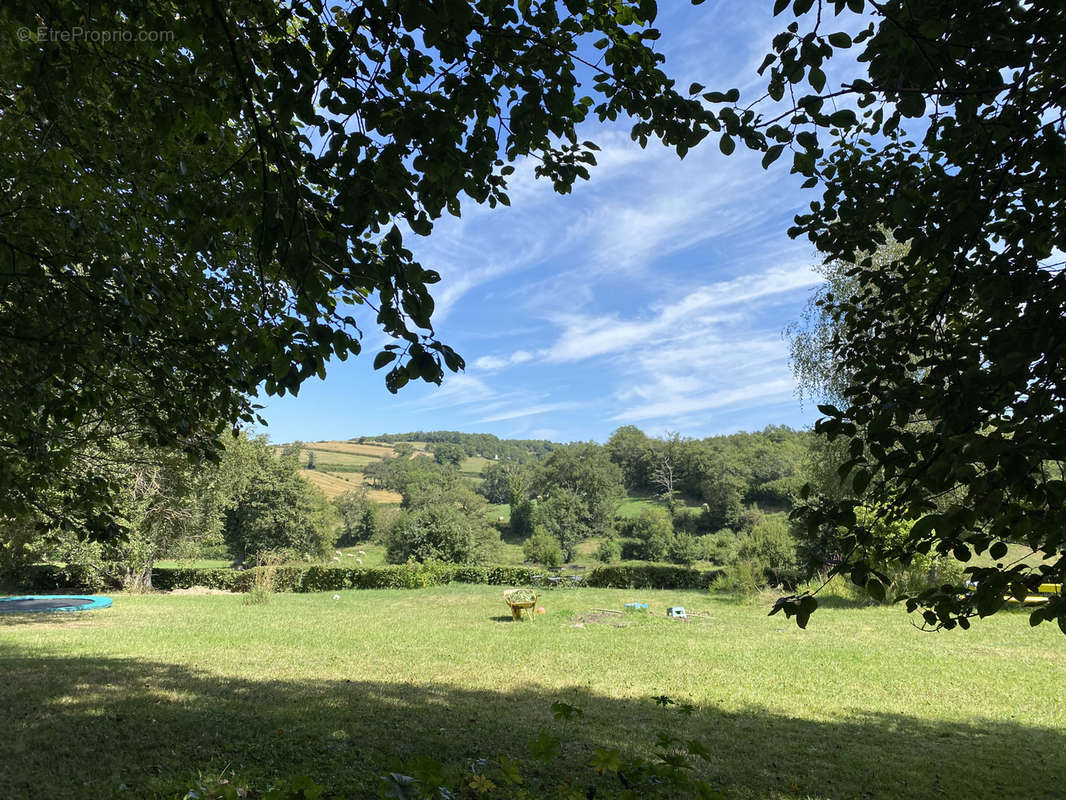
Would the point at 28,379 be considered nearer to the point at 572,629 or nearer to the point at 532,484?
the point at 572,629

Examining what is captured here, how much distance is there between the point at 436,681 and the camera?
843cm

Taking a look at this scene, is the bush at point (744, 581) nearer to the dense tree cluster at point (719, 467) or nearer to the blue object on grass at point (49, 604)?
the blue object on grass at point (49, 604)

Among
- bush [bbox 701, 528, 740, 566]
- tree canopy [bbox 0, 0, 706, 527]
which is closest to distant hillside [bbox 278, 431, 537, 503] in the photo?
bush [bbox 701, 528, 740, 566]

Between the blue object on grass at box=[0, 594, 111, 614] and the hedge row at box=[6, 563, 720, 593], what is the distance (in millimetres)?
6418

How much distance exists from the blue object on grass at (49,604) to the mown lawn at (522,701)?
2.54 meters

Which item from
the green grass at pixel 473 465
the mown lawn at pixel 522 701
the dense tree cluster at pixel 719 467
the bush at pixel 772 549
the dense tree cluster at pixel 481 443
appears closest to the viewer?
the mown lawn at pixel 522 701

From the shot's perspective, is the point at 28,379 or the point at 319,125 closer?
the point at 319,125

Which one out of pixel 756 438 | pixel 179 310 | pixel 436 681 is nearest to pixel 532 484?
pixel 756 438

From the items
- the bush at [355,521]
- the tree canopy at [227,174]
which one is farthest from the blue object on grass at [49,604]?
the bush at [355,521]

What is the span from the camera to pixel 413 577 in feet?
84.5

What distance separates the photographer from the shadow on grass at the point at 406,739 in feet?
14.1

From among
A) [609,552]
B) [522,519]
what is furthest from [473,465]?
[609,552]

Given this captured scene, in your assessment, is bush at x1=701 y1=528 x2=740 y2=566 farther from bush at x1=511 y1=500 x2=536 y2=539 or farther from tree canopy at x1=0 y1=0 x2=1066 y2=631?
tree canopy at x1=0 y1=0 x2=1066 y2=631

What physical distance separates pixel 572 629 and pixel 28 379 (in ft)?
41.8
